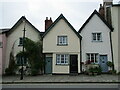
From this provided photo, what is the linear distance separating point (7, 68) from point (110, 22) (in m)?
15.1

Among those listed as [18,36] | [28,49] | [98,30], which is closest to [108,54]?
[98,30]

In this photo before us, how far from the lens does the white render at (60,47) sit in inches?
840

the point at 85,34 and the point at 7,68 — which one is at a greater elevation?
the point at 85,34

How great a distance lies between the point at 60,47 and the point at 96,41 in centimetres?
479

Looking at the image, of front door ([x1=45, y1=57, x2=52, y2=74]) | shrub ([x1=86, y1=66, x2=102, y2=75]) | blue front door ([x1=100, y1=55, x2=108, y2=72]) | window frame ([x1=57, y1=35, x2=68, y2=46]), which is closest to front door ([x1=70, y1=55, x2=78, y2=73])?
shrub ([x1=86, y1=66, x2=102, y2=75])

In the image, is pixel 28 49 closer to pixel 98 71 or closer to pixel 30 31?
pixel 30 31

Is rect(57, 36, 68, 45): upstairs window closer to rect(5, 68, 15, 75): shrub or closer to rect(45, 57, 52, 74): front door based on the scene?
rect(45, 57, 52, 74): front door

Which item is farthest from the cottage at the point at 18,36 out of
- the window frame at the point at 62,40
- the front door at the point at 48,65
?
the front door at the point at 48,65

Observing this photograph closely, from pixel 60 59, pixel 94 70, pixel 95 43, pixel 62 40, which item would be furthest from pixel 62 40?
pixel 94 70

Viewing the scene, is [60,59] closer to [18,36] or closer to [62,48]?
[62,48]

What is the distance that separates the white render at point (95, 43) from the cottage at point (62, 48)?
3.35 feet

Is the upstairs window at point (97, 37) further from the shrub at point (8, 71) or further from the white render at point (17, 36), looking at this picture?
the shrub at point (8, 71)

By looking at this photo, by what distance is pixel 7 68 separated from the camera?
2205 cm

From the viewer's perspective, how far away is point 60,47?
850 inches
